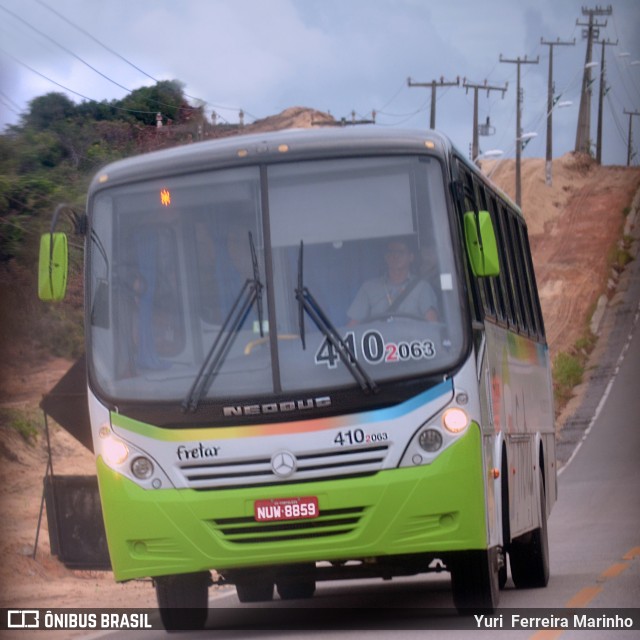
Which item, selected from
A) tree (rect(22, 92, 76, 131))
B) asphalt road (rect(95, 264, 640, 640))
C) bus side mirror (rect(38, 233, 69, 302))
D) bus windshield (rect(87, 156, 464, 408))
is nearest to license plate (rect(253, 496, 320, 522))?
bus windshield (rect(87, 156, 464, 408))

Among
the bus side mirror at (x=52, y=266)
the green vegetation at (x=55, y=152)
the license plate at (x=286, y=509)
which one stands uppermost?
the green vegetation at (x=55, y=152)

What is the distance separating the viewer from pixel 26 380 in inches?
1198

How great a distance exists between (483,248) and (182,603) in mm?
3214

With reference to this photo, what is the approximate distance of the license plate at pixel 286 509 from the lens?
9281 mm

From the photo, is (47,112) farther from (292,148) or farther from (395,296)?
(395,296)

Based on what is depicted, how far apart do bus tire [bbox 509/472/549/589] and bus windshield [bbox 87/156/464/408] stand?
416cm

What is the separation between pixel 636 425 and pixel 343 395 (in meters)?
37.3

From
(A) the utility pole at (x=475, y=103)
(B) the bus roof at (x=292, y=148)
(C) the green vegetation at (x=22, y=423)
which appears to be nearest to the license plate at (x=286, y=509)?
(B) the bus roof at (x=292, y=148)

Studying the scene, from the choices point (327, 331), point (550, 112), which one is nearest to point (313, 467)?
point (327, 331)

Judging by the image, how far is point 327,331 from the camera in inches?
375

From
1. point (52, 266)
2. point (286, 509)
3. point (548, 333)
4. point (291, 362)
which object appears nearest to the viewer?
point (286, 509)

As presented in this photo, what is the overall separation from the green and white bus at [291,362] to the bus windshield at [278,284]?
0.01 meters

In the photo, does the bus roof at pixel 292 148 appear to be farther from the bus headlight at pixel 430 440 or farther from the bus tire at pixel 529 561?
the bus tire at pixel 529 561

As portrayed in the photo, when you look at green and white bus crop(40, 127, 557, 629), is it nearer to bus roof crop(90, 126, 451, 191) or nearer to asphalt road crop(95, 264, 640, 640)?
bus roof crop(90, 126, 451, 191)
